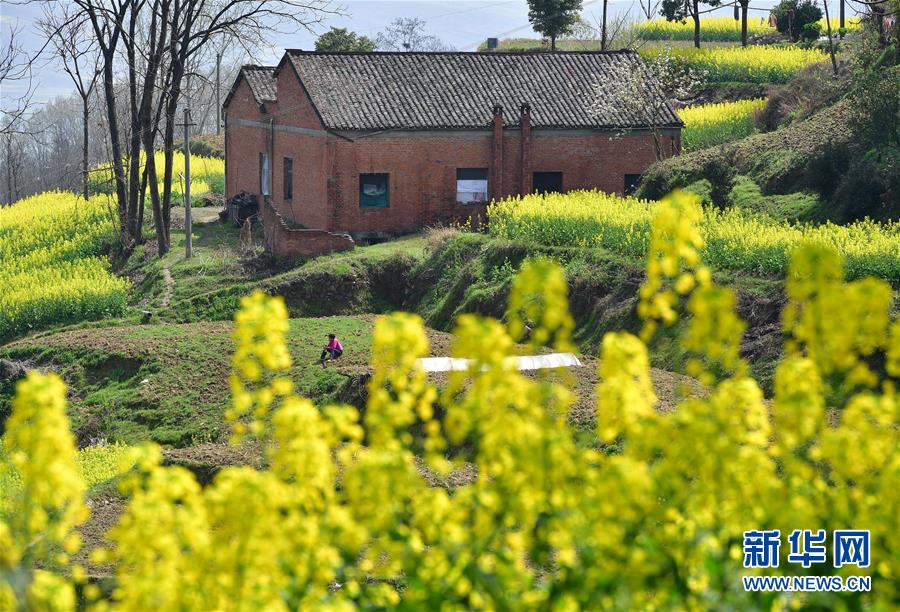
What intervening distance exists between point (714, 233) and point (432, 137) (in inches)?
525

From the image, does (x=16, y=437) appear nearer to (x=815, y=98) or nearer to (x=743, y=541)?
(x=743, y=541)

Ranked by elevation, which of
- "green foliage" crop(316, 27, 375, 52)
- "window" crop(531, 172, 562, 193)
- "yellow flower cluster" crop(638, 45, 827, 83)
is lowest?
"window" crop(531, 172, 562, 193)

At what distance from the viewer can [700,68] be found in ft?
165

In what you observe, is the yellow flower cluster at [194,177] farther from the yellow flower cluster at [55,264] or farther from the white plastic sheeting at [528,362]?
the white plastic sheeting at [528,362]

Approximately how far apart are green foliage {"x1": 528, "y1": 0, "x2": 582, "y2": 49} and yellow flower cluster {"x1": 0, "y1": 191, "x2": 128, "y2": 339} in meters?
21.2

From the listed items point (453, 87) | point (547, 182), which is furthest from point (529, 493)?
point (453, 87)

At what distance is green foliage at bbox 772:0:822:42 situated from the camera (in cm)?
5562

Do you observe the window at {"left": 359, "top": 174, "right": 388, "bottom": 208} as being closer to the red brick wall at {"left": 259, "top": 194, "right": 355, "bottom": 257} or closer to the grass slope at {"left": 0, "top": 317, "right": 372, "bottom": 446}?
the red brick wall at {"left": 259, "top": 194, "right": 355, "bottom": 257}

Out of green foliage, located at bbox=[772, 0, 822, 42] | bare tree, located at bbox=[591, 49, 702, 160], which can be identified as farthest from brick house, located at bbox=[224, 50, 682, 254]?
green foliage, located at bbox=[772, 0, 822, 42]

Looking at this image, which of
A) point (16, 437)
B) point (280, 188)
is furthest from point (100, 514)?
point (280, 188)

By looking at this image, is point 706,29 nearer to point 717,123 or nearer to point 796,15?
point 796,15

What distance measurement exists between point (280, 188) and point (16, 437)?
104ft

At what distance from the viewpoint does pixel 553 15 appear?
55.7 meters

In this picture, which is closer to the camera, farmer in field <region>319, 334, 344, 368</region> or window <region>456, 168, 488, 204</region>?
farmer in field <region>319, 334, 344, 368</region>
